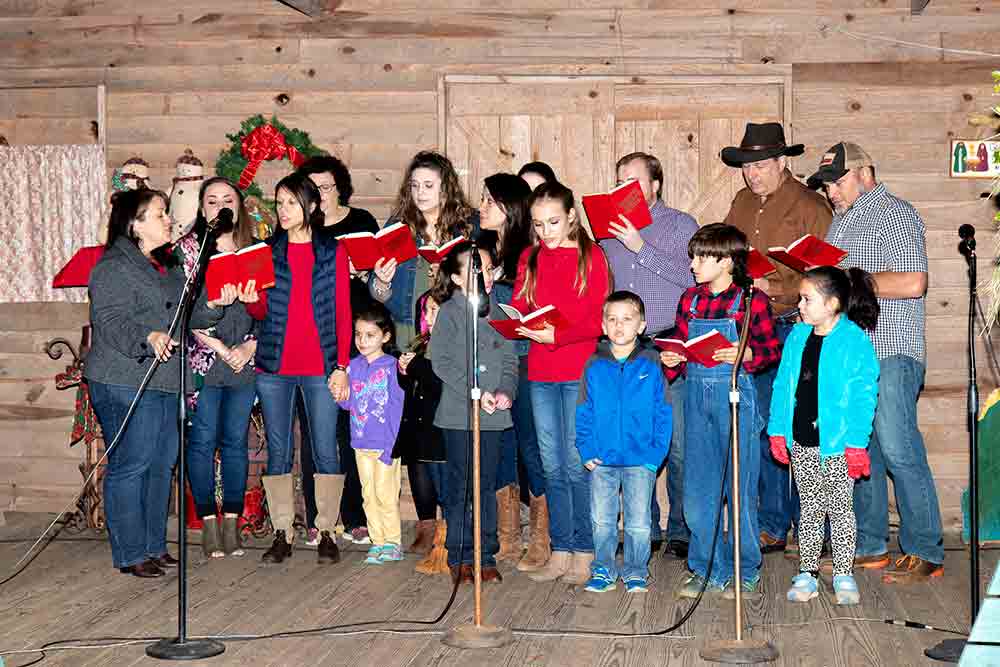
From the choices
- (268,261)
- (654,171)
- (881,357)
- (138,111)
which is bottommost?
(881,357)

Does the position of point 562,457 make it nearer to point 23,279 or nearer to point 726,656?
point 726,656

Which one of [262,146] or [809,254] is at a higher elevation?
[262,146]

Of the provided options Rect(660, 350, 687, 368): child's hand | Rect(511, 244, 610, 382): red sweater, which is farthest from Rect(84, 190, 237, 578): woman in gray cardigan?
Rect(660, 350, 687, 368): child's hand

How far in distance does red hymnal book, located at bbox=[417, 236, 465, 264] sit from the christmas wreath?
1.79m

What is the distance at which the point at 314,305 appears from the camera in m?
5.82

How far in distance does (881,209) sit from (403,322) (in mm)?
2208

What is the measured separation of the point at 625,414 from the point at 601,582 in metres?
0.71

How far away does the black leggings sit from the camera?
5.83 metres

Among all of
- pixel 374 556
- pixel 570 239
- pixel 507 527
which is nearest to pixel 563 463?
pixel 507 527

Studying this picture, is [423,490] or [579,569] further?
[423,490]

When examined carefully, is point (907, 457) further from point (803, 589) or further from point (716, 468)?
point (716, 468)

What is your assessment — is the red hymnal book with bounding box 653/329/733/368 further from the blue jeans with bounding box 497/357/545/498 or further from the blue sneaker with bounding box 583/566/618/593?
the blue sneaker with bounding box 583/566/618/593

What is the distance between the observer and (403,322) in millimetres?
5938

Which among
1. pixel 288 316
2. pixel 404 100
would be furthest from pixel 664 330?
pixel 404 100
